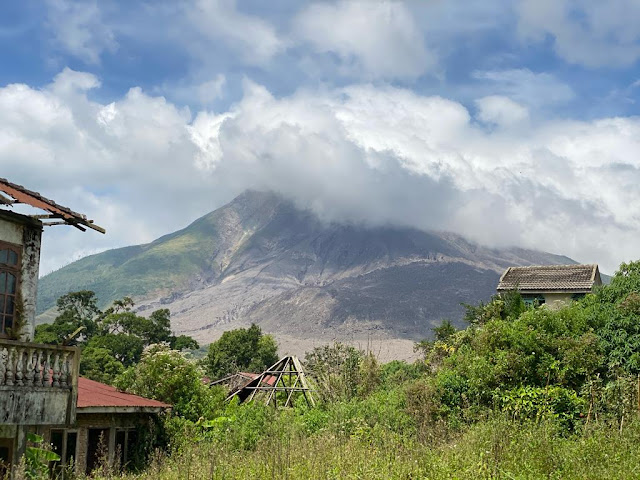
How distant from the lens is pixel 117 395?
22.9 m

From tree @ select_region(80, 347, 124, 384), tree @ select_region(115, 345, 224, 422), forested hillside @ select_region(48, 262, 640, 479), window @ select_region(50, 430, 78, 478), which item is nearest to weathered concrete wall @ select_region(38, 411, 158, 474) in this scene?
window @ select_region(50, 430, 78, 478)

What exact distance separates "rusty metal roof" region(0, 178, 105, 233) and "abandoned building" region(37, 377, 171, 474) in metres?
6.27

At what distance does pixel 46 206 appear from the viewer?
14312mm

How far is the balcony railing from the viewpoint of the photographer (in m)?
12.5

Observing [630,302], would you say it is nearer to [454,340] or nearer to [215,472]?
[454,340]

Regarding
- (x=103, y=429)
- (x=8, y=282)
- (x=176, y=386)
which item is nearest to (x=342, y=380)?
(x=176, y=386)

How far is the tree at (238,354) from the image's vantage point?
72.1 m

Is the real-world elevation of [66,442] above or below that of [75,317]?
below

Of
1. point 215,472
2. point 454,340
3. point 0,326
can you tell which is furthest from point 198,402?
point 215,472

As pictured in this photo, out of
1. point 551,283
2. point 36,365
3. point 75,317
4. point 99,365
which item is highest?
point 551,283

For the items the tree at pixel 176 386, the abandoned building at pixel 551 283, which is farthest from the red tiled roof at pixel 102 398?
the abandoned building at pixel 551 283

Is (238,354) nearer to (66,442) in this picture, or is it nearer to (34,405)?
(66,442)

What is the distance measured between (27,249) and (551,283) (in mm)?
33876

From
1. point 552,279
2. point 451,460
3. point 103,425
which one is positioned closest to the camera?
point 451,460
